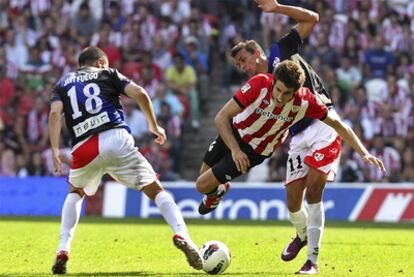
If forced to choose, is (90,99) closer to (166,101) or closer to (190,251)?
(190,251)

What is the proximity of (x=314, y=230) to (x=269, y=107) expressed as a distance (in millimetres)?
1275

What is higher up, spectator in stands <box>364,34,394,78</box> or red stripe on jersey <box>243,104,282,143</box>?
red stripe on jersey <box>243,104,282,143</box>

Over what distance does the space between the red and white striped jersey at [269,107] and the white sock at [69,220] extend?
A: 1872 millimetres

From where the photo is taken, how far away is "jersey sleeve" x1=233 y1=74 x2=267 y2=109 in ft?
32.1

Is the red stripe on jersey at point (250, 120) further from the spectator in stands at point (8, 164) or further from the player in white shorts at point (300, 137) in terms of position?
the spectator in stands at point (8, 164)

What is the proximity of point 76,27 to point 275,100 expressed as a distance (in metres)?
16.5

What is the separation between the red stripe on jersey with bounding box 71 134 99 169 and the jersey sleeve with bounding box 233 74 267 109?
1410mm

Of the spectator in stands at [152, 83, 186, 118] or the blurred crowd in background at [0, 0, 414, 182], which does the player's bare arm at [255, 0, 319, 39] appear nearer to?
the blurred crowd in background at [0, 0, 414, 182]

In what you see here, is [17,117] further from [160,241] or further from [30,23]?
[160,241]

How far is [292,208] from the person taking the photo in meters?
11.0

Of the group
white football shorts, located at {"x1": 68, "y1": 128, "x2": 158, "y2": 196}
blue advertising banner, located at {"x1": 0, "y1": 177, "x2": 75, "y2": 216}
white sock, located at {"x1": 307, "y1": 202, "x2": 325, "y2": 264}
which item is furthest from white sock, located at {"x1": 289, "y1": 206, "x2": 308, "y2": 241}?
blue advertising banner, located at {"x1": 0, "y1": 177, "x2": 75, "y2": 216}

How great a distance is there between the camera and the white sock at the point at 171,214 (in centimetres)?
967

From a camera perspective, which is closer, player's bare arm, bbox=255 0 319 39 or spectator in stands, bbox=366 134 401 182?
player's bare arm, bbox=255 0 319 39

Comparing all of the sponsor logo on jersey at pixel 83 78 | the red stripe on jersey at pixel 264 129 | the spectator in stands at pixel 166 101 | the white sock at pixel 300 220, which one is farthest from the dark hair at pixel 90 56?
the spectator in stands at pixel 166 101
